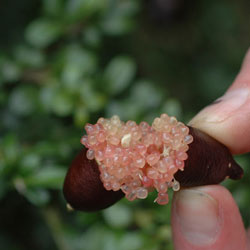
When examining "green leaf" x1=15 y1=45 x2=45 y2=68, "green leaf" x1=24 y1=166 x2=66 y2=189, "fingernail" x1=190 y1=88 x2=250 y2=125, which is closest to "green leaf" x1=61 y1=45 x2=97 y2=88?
"green leaf" x1=15 y1=45 x2=45 y2=68

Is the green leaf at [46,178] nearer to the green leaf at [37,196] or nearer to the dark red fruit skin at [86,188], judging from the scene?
the green leaf at [37,196]

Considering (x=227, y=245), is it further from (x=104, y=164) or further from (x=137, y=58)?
(x=137, y=58)

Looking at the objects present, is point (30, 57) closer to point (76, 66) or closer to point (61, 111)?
point (76, 66)

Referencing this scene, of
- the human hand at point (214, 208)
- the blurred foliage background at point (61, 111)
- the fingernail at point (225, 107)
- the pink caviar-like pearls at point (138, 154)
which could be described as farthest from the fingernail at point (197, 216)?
the blurred foliage background at point (61, 111)

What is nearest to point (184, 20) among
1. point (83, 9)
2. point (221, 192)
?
point (83, 9)

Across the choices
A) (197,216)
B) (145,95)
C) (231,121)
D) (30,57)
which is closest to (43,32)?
(30,57)

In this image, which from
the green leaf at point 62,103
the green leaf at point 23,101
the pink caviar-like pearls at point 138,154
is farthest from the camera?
the green leaf at point 23,101
